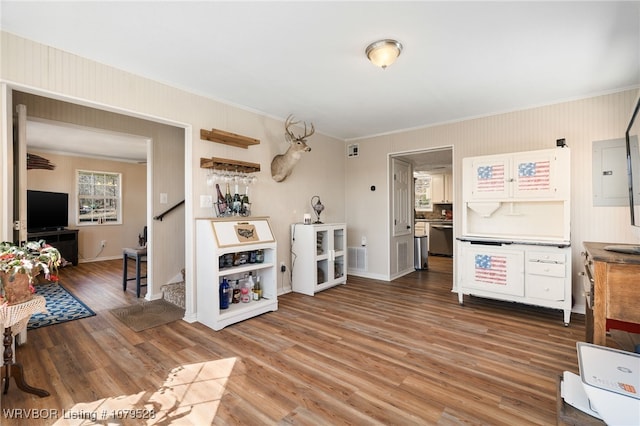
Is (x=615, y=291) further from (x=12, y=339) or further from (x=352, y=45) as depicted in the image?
(x=12, y=339)

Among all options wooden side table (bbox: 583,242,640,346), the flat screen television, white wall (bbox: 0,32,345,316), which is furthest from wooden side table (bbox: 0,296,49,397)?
the flat screen television

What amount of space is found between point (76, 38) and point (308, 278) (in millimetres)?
3441

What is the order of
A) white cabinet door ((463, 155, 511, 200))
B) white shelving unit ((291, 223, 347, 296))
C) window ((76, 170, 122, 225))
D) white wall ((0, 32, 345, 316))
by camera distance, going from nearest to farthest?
white wall ((0, 32, 345, 316)) < white cabinet door ((463, 155, 511, 200)) < white shelving unit ((291, 223, 347, 296)) < window ((76, 170, 122, 225))

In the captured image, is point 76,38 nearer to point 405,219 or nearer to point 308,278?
point 308,278

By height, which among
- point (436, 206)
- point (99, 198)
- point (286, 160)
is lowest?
point (436, 206)

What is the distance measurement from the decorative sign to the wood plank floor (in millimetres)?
896

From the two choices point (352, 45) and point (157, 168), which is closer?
point (352, 45)

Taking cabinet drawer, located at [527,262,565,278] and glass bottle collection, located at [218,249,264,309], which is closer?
cabinet drawer, located at [527,262,565,278]

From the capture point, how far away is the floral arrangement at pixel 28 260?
1.76 m

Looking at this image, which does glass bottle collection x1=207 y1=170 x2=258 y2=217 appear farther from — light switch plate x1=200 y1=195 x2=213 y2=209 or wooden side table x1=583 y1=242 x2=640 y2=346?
wooden side table x1=583 y1=242 x2=640 y2=346

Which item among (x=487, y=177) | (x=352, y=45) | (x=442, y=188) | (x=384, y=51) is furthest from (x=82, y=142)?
(x=442, y=188)

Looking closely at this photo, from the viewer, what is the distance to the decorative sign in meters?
3.25

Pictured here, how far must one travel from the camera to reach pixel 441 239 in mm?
7637

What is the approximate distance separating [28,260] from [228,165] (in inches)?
77.8
